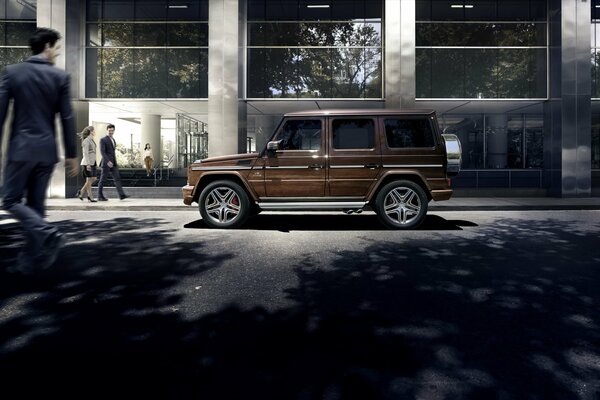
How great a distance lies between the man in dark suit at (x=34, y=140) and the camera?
13.7ft

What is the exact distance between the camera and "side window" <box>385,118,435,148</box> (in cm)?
830

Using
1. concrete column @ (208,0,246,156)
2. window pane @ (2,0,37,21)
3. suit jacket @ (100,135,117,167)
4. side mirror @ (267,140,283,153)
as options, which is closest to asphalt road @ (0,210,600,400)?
side mirror @ (267,140,283,153)

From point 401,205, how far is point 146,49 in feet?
38.9

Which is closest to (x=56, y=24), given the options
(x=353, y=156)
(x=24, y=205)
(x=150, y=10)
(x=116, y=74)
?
(x=116, y=74)

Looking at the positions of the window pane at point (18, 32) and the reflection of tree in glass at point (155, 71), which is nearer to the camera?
the reflection of tree in glass at point (155, 71)

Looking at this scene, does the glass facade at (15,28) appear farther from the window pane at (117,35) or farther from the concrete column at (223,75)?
the concrete column at (223,75)

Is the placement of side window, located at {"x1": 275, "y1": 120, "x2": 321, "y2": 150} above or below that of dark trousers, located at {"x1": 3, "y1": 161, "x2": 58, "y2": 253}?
above

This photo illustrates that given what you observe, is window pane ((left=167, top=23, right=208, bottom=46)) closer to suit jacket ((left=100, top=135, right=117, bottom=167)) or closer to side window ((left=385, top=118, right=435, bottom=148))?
suit jacket ((left=100, top=135, right=117, bottom=167))

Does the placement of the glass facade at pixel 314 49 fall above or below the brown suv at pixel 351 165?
above

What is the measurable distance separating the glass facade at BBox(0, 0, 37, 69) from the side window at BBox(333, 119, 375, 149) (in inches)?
519

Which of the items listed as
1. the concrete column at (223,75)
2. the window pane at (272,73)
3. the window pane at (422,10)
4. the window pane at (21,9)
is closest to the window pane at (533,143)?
the window pane at (422,10)

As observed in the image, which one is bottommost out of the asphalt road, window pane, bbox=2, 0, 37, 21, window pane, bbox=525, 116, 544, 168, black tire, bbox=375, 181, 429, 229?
the asphalt road

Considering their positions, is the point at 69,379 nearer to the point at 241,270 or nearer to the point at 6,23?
the point at 241,270

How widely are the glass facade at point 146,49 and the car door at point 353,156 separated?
8.80m
